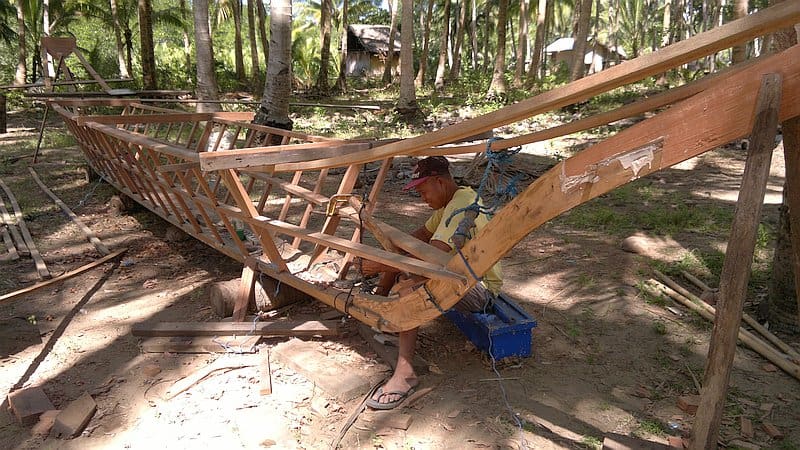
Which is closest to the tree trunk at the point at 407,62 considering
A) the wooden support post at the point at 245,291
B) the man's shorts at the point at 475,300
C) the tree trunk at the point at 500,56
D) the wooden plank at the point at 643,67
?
the tree trunk at the point at 500,56

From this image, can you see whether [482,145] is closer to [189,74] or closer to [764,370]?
[764,370]

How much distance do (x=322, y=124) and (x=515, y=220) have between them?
40.1 feet

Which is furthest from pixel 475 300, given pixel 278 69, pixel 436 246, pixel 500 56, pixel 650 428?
pixel 500 56

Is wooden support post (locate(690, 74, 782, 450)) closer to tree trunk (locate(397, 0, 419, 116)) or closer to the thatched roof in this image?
tree trunk (locate(397, 0, 419, 116))

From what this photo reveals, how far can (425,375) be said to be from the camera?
3359 mm

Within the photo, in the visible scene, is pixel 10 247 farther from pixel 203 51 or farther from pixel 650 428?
pixel 650 428

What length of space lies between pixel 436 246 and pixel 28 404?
254 centimetres

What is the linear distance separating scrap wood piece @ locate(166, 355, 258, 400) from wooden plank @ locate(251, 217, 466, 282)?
2.98ft

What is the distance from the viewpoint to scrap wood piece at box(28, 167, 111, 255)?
5.62 m

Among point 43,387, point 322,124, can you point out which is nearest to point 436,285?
point 43,387

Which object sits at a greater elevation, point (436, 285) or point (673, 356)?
point (436, 285)

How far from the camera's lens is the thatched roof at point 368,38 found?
103 feet

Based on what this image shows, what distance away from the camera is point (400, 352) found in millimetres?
3260

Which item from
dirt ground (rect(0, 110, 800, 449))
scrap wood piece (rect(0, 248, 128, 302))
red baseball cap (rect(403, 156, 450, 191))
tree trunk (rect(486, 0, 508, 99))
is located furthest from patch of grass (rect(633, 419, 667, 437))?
tree trunk (rect(486, 0, 508, 99))
